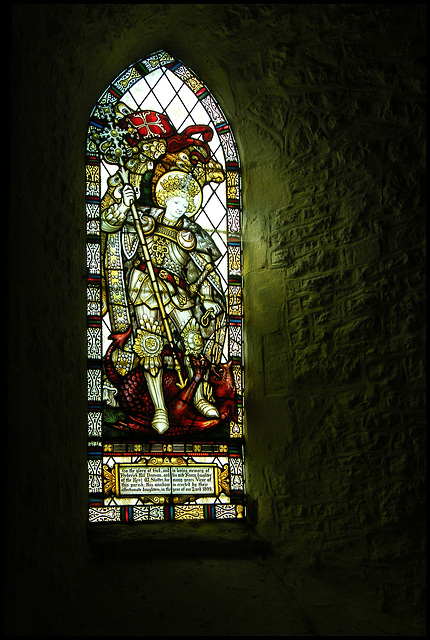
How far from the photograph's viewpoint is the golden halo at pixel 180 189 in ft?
15.4

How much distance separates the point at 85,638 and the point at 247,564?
1015 millimetres

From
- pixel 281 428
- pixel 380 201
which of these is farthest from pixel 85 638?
pixel 380 201

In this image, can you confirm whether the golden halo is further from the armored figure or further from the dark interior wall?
the dark interior wall

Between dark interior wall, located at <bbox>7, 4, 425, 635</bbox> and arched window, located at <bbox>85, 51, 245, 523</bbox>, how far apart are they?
0.37 ft

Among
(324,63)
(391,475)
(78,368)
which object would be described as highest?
(324,63)

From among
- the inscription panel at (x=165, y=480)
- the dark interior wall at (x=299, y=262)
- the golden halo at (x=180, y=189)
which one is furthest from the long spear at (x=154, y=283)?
the inscription panel at (x=165, y=480)

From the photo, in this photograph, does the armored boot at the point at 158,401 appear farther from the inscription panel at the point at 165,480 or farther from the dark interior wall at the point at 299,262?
the dark interior wall at the point at 299,262

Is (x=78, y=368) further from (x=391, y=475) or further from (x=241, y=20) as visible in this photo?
(x=241, y=20)

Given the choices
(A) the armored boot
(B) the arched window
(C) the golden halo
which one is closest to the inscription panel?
(B) the arched window

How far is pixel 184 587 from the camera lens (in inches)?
148

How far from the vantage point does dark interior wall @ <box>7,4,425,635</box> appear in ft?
11.5

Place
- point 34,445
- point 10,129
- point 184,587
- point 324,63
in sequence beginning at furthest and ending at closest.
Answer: point 324,63 → point 184,587 → point 34,445 → point 10,129

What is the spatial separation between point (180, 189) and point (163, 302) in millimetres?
638

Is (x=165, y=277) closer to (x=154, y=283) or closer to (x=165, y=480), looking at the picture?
(x=154, y=283)
